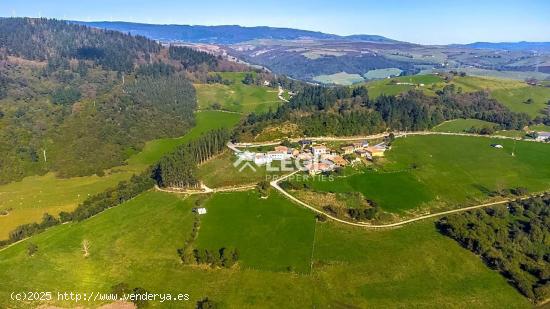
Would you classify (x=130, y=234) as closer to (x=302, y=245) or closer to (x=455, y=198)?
(x=302, y=245)

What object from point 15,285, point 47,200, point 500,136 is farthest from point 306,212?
point 500,136

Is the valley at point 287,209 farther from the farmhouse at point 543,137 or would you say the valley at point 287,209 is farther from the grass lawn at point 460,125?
the grass lawn at point 460,125

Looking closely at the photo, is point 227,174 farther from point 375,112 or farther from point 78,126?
point 78,126

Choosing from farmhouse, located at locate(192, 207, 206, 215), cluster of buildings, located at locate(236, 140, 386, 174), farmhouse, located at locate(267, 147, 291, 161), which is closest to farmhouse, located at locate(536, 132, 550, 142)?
cluster of buildings, located at locate(236, 140, 386, 174)

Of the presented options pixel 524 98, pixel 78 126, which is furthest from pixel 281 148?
pixel 524 98

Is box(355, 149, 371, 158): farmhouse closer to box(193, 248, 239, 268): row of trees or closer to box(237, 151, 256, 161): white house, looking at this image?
box(237, 151, 256, 161): white house
